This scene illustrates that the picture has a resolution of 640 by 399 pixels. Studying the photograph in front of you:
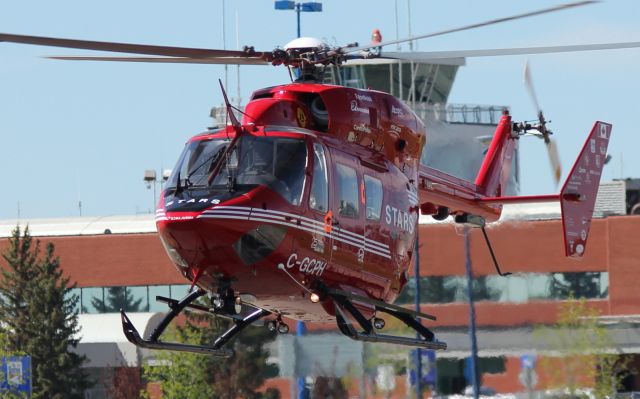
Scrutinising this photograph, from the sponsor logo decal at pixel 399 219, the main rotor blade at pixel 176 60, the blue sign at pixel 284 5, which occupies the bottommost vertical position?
the sponsor logo decal at pixel 399 219

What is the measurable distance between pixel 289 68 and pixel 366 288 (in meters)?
3.41

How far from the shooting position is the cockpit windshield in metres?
19.8

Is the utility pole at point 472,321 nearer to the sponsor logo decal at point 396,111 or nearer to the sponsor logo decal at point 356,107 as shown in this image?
the sponsor logo decal at point 396,111

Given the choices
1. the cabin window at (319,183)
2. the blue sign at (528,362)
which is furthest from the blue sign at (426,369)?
the cabin window at (319,183)

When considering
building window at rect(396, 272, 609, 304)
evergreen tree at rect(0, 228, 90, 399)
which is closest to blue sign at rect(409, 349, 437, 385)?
building window at rect(396, 272, 609, 304)

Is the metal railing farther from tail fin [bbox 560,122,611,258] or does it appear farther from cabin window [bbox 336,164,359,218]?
cabin window [bbox 336,164,359,218]

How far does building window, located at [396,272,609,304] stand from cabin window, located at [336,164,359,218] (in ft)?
61.6

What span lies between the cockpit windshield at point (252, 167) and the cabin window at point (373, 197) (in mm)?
1698

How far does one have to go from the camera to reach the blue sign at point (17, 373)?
134 feet

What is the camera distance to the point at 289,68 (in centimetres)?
2225

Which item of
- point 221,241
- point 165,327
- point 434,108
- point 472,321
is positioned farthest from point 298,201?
point 434,108

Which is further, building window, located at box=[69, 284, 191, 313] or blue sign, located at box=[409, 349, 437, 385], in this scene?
building window, located at box=[69, 284, 191, 313]

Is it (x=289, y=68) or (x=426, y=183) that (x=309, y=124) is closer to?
(x=289, y=68)

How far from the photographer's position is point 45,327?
163 ft
